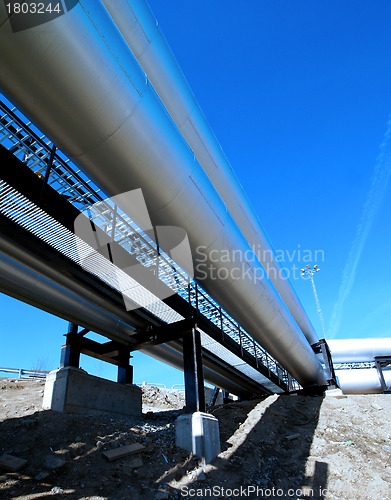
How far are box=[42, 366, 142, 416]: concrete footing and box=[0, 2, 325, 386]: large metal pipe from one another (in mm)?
4924

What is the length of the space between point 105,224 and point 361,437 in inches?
339

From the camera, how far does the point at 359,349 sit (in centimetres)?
2022

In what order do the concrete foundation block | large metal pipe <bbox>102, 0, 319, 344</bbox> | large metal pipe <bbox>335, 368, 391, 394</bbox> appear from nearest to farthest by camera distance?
large metal pipe <bbox>102, 0, 319, 344</bbox> → the concrete foundation block → large metal pipe <bbox>335, 368, 391, 394</bbox>

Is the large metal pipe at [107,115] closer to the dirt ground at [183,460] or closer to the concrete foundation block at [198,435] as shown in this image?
the concrete foundation block at [198,435]

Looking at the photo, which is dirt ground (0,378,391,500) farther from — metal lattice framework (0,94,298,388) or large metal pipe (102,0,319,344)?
large metal pipe (102,0,319,344)

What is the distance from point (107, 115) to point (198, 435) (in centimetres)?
606

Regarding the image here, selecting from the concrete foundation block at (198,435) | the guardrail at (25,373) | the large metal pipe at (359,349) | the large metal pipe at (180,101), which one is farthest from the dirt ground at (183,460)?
the large metal pipe at (359,349)

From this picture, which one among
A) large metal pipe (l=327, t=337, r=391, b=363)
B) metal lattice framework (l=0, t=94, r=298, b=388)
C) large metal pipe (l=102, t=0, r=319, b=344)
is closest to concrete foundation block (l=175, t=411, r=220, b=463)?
metal lattice framework (l=0, t=94, r=298, b=388)

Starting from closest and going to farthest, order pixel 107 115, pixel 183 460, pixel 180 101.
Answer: pixel 107 115 → pixel 183 460 → pixel 180 101

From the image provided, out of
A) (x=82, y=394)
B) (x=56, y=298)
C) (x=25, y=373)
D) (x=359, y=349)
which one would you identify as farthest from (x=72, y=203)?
(x=359, y=349)

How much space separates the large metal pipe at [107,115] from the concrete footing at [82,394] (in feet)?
16.2

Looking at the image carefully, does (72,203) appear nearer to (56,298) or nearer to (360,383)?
(56,298)

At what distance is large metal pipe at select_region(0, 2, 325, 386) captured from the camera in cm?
346

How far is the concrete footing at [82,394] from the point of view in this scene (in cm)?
816
